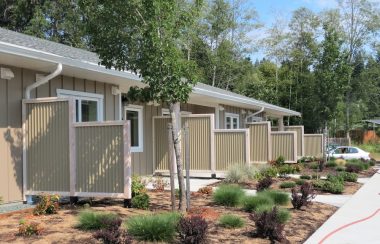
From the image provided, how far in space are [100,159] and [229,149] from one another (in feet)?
26.6

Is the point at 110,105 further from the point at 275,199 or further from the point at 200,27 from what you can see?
the point at 200,27

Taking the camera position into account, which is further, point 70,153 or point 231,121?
point 231,121

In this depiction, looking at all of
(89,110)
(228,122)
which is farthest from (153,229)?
(228,122)

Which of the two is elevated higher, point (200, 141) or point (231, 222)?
point (200, 141)

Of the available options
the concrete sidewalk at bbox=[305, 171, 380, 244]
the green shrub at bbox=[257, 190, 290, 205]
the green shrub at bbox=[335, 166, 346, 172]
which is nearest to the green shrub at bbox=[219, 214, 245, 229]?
the concrete sidewalk at bbox=[305, 171, 380, 244]

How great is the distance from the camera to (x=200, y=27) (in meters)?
42.5

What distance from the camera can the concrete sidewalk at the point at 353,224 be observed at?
7.74 meters

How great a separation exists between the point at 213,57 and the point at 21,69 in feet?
111

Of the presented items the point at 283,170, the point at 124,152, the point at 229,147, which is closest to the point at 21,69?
the point at 124,152

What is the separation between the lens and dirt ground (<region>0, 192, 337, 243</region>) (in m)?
6.77

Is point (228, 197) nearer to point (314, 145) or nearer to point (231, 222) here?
point (231, 222)

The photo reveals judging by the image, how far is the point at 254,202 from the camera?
9.40m

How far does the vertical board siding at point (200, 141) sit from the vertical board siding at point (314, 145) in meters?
14.0

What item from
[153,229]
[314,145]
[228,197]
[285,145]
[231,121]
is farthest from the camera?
[314,145]
